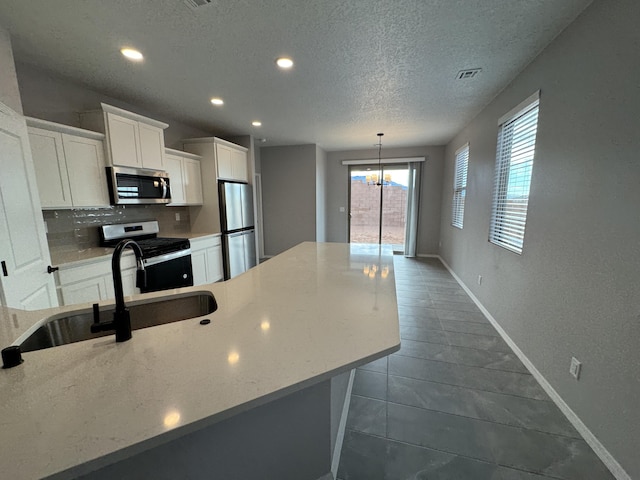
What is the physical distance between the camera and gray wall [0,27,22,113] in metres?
1.75

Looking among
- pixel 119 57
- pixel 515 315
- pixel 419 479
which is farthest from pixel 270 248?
pixel 419 479

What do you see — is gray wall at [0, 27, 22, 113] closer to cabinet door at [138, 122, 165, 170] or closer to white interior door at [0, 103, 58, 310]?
white interior door at [0, 103, 58, 310]

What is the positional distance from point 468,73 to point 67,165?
375 cm

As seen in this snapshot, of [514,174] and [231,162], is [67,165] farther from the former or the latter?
[514,174]

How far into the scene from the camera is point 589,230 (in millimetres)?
1577

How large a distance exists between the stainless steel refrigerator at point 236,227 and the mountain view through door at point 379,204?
9.26ft

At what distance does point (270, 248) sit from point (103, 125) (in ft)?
13.5

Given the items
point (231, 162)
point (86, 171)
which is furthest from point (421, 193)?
point (86, 171)

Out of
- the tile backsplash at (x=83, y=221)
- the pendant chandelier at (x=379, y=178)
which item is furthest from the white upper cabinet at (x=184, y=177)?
the pendant chandelier at (x=379, y=178)

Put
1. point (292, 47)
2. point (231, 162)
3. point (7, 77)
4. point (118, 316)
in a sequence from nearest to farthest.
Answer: point (118, 316), point (7, 77), point (292, 47), point (231, 162)

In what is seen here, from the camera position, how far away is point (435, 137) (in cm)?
515

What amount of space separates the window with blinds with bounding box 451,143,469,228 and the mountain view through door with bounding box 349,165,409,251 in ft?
4.68

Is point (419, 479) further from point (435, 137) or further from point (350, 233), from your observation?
point (350, 233)

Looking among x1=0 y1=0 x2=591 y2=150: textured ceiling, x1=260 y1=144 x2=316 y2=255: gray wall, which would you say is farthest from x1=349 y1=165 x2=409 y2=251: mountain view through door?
x1=0 y1=0 x2=591 y2=150: textured ceiling
